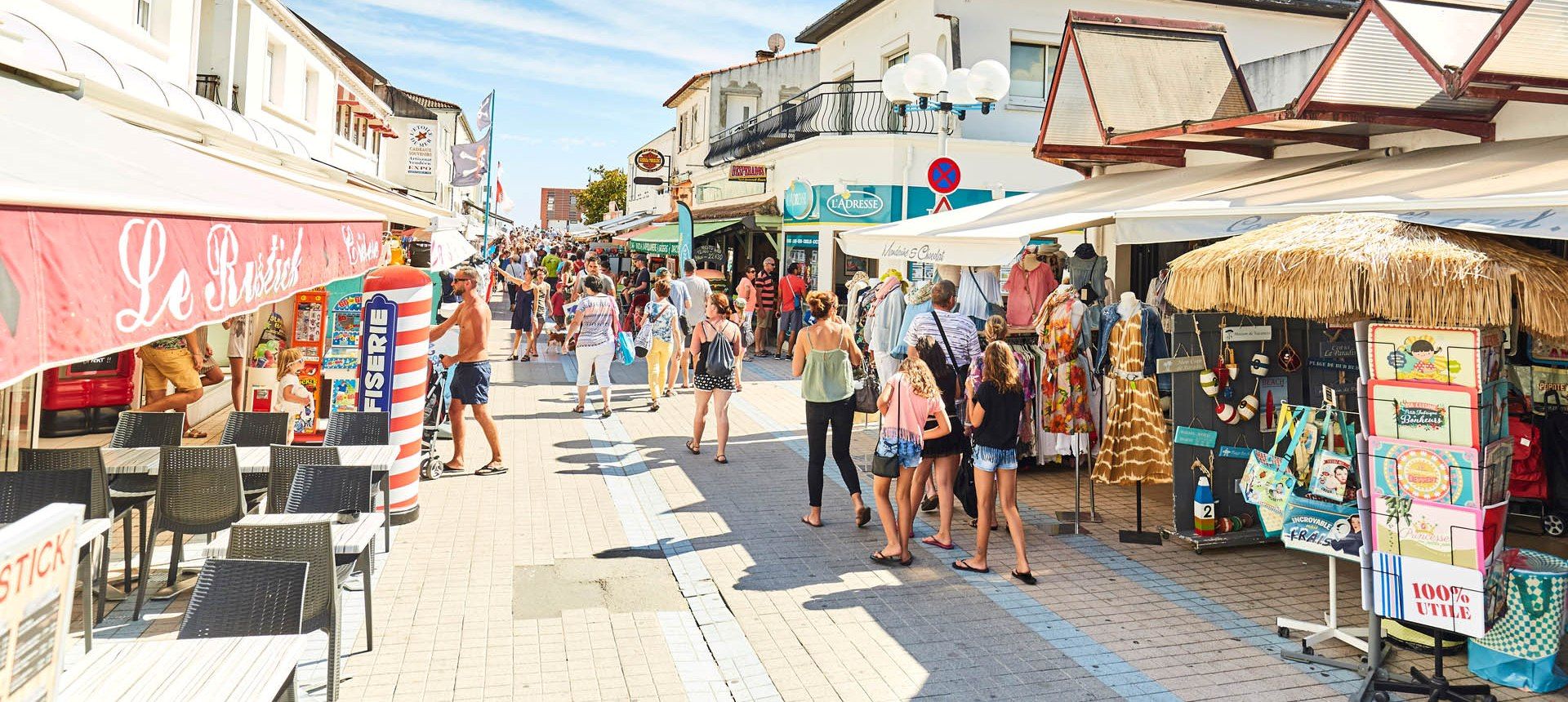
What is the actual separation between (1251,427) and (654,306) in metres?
8.09

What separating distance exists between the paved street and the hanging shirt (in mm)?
1770

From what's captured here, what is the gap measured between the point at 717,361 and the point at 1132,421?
13.4 feet

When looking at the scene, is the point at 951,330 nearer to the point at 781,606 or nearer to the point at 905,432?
the point at 905,432

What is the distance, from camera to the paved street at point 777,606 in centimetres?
498

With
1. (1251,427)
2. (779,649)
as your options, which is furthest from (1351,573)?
(779,649)

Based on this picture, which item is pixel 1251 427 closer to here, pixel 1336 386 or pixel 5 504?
pixel 1336 386

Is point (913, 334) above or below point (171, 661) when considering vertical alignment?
above

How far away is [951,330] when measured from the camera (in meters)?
7.64

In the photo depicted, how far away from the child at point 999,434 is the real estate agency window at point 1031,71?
1423 cm

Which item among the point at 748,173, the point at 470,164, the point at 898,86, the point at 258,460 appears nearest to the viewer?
the point at 258,460

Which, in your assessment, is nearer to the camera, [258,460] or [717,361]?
[258,460]

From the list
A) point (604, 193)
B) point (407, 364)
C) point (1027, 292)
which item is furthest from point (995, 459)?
point (604, 193)

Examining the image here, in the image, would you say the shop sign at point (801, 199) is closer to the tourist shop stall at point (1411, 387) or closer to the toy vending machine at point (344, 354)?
the toy vending machine at point (344, 354)

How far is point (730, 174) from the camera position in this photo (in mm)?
23328
